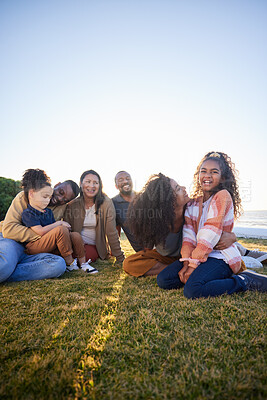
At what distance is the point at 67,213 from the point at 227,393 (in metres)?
3.63

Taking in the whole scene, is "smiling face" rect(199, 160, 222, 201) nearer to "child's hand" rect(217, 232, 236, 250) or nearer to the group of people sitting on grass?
the group of people sitting on grass

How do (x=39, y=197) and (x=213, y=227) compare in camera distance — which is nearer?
(x=213, y=227)

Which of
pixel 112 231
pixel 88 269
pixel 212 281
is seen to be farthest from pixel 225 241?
pixel 112 231

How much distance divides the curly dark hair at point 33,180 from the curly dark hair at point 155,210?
1.41 m

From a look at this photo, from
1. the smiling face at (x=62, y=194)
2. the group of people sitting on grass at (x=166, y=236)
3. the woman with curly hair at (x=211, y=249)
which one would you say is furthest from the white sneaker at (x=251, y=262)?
the smiling face at (x=62, y=194)

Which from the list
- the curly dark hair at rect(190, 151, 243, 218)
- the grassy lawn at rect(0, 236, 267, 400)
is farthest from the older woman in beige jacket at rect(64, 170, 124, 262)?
the curly dark hair at rect(190, 151, 243, 218)

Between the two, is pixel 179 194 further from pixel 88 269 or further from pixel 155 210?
pixel 88 269

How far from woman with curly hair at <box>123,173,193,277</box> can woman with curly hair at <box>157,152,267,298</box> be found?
0.18 m

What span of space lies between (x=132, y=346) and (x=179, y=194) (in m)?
1.82

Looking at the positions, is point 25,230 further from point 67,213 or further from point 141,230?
point 141,230

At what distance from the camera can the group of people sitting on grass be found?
2.38 m

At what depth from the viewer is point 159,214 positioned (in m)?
2.78

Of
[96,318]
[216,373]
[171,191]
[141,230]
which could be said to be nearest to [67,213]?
[141,230]

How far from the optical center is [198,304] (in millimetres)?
2068
